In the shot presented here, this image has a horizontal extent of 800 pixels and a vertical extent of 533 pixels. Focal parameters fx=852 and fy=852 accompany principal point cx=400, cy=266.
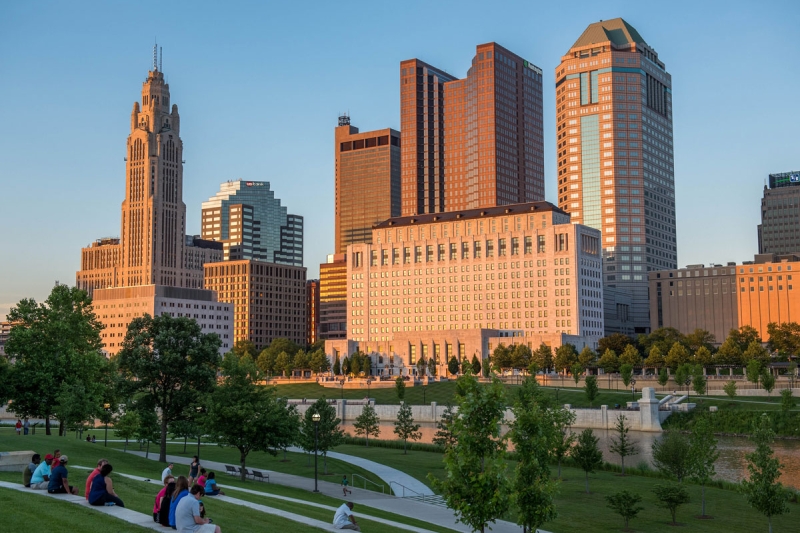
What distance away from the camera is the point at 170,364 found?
2665 inches

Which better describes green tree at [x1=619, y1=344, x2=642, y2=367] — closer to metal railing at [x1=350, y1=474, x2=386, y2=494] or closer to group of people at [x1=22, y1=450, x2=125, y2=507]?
metal railing at [x1=350, y1=474, x2=386, y2=494]

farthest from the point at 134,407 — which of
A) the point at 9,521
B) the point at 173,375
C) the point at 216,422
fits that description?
the point at 9,521

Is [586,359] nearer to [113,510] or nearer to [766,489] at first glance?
[766,489]

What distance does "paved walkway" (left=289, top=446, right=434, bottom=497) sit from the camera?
5981cm

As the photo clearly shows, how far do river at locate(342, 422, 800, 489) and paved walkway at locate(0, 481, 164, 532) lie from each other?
56020 millimetres

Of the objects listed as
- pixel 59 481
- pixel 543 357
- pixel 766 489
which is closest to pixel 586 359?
pixel 543 357

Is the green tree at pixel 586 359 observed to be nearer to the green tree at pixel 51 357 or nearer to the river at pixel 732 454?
the river at pixel 732 454

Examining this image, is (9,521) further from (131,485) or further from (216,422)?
(216,422)

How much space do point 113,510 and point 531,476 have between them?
17814 millimetres

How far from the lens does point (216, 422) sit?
198 ft


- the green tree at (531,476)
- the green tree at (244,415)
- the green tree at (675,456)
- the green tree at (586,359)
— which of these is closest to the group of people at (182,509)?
the green tree at (531,476)

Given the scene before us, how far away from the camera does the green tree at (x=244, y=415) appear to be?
197 feet

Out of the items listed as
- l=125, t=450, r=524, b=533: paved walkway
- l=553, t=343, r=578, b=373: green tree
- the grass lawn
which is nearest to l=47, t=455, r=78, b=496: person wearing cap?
the grass lawn

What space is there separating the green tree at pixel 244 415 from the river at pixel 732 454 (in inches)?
1462
